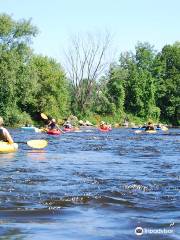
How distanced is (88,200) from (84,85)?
58293mm

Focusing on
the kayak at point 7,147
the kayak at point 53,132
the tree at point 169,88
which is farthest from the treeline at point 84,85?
the kayak at point 7,147

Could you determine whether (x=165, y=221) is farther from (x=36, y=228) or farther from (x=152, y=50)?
(x=152, y=50)

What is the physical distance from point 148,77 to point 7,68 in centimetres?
3252

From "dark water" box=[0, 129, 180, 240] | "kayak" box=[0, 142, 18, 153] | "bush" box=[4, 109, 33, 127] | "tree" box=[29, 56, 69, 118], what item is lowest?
"dark water" box=[0, 129, 180, 240]

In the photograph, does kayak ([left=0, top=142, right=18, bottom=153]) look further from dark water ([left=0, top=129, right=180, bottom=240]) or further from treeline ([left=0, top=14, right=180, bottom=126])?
treeline ([left=0, top=14, right=180, bottom=126])

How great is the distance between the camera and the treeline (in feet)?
153

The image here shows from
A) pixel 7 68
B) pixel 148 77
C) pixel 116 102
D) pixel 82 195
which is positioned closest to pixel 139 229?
pixel 82 195

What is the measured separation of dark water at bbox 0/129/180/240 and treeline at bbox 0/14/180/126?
32.4 meters

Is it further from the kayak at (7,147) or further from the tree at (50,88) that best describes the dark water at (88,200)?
the tree at (50,88)

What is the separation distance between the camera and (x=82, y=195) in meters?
8.68

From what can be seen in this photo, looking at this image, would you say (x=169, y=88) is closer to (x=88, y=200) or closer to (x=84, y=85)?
(x=84, y=85)

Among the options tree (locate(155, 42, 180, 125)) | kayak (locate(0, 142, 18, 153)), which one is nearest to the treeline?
tree (locate(155, 42, 180, 125))

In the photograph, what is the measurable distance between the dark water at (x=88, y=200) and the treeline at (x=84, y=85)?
32.4 meters

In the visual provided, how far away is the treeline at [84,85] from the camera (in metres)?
46.5
